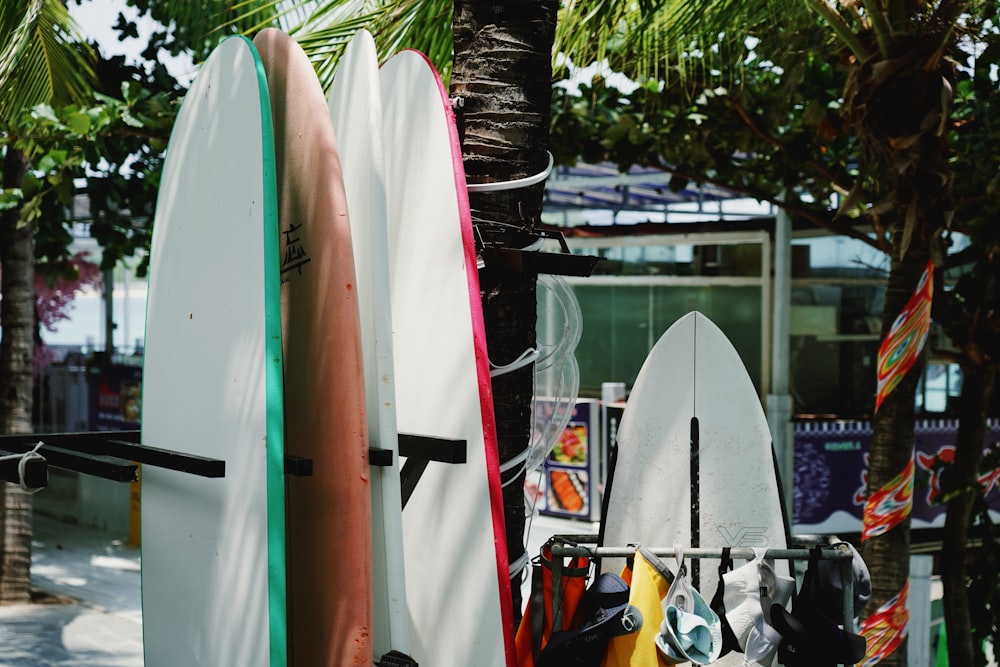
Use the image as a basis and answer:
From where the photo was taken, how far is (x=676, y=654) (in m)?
2.23

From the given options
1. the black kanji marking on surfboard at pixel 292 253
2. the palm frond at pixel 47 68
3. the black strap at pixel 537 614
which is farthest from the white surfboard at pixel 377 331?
the palm frond at pixel 47 68

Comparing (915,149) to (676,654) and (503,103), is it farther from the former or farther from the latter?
(676,654)

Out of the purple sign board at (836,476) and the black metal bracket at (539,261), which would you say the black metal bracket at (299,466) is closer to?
the black metal bracket at (539,261)

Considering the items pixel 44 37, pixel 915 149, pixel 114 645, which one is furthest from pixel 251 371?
pixel 114 645

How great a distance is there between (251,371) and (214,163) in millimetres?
507

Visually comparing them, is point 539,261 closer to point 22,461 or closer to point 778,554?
point 778,554

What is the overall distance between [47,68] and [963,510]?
5.15 metres

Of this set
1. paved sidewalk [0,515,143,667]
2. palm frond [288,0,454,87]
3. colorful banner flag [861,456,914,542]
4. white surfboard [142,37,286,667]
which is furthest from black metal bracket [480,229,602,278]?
paved sidewalk [0,515,143,667]

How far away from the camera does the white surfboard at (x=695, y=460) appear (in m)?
2.92

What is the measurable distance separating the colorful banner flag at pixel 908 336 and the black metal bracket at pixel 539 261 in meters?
2.48

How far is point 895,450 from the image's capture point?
4.47m

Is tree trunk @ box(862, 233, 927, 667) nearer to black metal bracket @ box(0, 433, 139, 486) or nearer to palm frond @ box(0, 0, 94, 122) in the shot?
black metal bracket @ box(0, 433, 139, 486)

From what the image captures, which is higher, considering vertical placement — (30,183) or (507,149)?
(30,183)

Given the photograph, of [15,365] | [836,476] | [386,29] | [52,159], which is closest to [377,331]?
[386,29]
